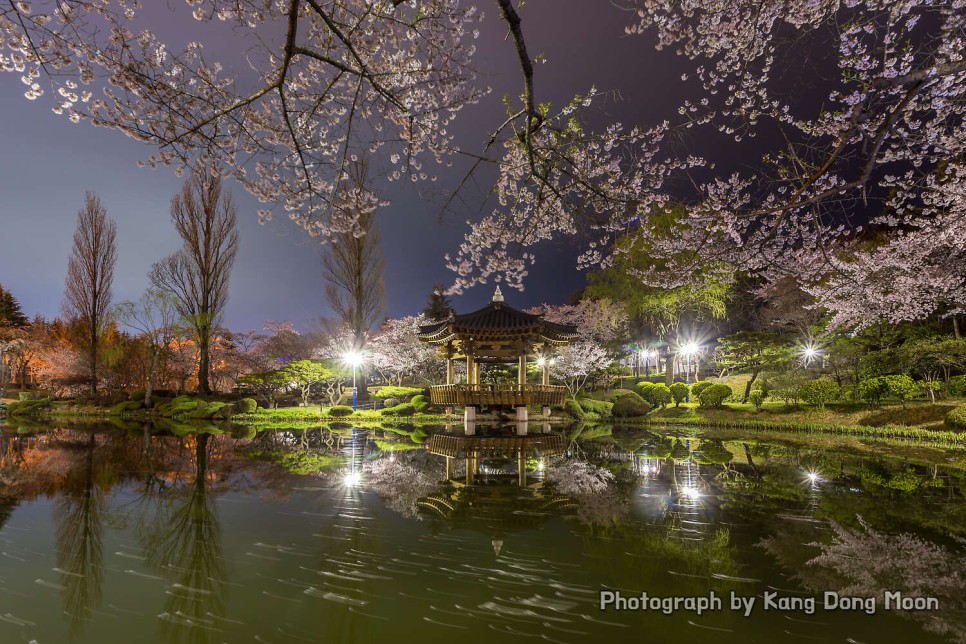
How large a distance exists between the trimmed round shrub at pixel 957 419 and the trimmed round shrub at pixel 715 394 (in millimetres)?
6861

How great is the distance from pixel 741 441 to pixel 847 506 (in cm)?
753

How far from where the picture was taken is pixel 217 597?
11.0 ft

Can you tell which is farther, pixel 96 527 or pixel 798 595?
pixel 96 527

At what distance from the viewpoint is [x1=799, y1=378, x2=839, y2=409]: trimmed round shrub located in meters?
15.6

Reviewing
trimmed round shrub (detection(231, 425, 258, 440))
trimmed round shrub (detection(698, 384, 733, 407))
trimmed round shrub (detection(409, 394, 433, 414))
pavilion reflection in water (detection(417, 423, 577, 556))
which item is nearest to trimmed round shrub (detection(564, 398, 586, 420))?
trimmed round shrub (detection(698, 384, 733, 407))

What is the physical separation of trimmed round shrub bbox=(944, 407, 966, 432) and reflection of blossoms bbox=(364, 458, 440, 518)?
1466 cm

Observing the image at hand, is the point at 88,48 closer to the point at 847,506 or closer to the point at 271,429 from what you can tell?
the point at 847,506

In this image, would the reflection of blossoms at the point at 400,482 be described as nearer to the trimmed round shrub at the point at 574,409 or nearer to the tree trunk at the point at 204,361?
the trimmed round shrub at the point at 574,409

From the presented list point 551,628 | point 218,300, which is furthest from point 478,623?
point 218,300

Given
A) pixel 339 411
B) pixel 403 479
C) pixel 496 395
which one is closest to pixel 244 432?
pixel 339 411

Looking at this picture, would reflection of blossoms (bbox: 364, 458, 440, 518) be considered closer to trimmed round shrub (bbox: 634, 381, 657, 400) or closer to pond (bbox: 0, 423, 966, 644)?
pond (bbox: 0, 423, 966, 644)

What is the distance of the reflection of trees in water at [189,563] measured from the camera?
2959 mm

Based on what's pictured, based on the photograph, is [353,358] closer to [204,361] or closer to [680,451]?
[204,361]

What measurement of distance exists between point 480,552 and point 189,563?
272 cm
